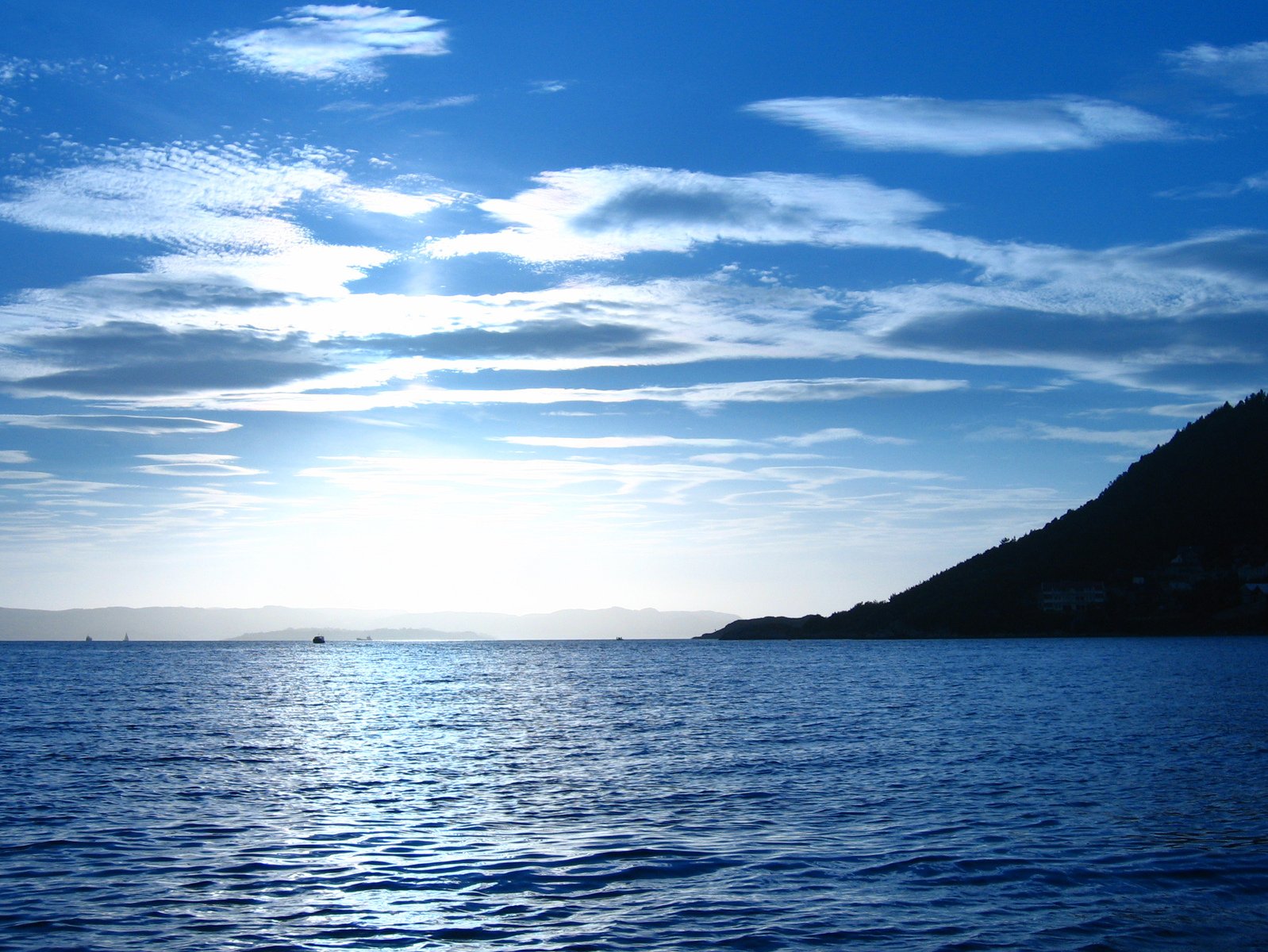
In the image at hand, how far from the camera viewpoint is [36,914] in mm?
20656

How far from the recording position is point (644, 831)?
93.3 feet

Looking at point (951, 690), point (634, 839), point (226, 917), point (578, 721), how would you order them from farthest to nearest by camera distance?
point (951, 690) → point (578, 721) → point (634, 839) → point (226, 917)

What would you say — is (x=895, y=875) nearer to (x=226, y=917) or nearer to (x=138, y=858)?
(x=226, y=917)

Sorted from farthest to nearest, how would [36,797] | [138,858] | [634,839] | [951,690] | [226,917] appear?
1. [951,690]
2. [36,797]
3. [634,839]
4. [138,858]
5. [226,917]

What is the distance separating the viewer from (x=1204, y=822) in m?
28.8

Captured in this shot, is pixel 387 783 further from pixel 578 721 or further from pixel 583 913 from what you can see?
pixel 578 721

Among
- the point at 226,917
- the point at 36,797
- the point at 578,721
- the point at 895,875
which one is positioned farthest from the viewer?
the point at 578,721

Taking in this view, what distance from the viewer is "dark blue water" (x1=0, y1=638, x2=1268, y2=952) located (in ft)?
65.2

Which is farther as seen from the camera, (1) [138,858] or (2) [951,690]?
(2) [951,690]

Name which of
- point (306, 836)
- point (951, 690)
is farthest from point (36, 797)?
point (951, 690)

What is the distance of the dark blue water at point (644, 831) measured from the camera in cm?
1988

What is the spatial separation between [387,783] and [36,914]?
17.3 meters

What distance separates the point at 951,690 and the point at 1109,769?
47.9 meters

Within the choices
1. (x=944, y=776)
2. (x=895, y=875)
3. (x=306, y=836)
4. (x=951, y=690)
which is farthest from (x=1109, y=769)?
(x=951, y=690)
